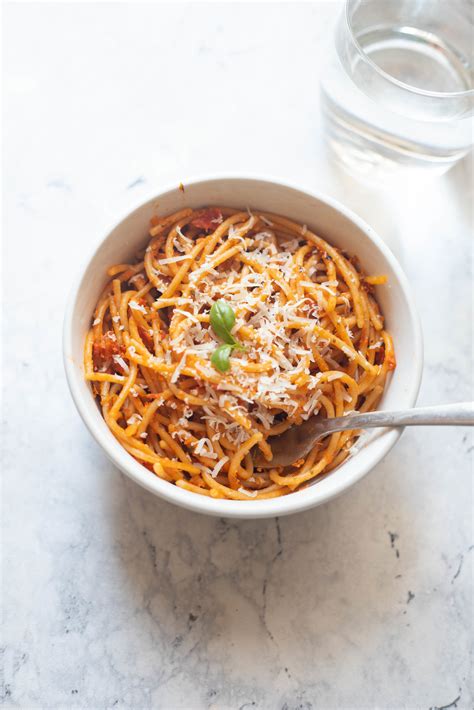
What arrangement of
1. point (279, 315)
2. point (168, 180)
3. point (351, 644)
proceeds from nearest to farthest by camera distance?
point (279, 315) < point (351, 644) < point (168, 180)

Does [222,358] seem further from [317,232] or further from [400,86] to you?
[400,86]

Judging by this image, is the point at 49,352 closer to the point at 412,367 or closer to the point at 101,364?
the point at 101,364

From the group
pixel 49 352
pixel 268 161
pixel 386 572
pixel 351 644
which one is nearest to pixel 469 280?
pixel 268 161

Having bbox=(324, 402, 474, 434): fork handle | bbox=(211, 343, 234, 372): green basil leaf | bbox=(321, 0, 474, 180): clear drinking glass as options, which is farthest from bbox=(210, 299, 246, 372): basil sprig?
bbox=(321, 0, 474, 180): clear drinking glass

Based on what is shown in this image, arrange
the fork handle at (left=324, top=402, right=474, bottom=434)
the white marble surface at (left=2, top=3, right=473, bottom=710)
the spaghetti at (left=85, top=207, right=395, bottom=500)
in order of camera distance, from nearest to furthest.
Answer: the fork handle at (left=324, top=402, right=474, bottom=434) < the spaghetti at (left=85, top=207, right=395, bottom=500) < the white marble surface at (left=2, top=3, right=473, bottom=710)

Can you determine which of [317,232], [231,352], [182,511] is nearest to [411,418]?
[231,352]

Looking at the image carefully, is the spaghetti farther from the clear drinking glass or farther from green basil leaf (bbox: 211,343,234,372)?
the clear drinking glass
